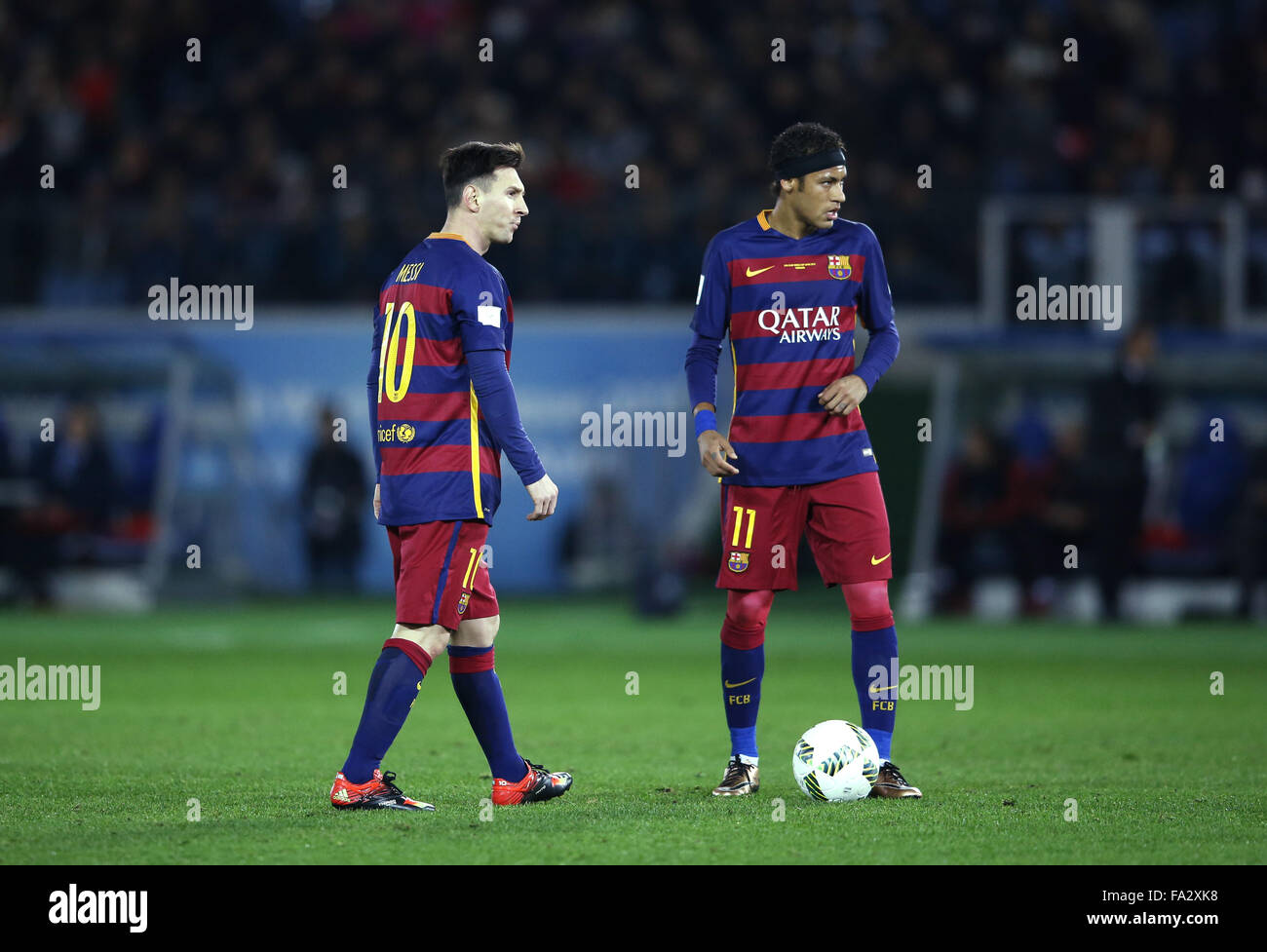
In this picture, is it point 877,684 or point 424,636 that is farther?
point 877,684

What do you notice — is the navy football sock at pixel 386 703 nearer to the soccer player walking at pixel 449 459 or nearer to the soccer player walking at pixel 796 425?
the soccer player walking at pixel 449 459

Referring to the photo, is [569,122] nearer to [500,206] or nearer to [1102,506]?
[1102,506]

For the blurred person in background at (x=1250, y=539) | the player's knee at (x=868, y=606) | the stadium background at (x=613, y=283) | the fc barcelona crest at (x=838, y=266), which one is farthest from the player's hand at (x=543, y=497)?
the blurred person in background at (x=1250, y=539)

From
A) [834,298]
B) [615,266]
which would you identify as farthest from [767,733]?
[615,266]

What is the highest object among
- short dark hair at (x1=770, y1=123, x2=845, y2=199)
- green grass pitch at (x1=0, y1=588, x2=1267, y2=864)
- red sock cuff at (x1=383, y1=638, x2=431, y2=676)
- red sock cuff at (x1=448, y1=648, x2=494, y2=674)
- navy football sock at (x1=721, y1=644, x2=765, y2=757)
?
short dark hair at (x1=770, y1=123, x2=845, y2=199)

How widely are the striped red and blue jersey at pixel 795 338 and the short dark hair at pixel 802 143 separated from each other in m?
0.29

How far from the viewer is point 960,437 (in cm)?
1738

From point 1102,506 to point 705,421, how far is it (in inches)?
348

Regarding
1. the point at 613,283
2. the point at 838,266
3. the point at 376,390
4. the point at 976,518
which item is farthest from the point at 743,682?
the point at 613,283

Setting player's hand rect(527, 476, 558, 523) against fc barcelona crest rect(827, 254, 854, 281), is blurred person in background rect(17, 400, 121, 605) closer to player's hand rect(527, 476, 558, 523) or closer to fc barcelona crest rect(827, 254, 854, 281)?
fc barcelona crest rect(827, 254, 854, 281)

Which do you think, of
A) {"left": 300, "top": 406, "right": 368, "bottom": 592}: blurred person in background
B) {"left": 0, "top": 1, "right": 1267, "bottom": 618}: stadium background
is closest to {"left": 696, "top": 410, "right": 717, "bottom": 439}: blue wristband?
{"left": 0, "top": 1, "right": 1267, "bottom": 618}: stadium background

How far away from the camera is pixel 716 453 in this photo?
627 cm

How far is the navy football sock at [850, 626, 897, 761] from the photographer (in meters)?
6.25

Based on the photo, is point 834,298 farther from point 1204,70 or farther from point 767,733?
point 1204,70
